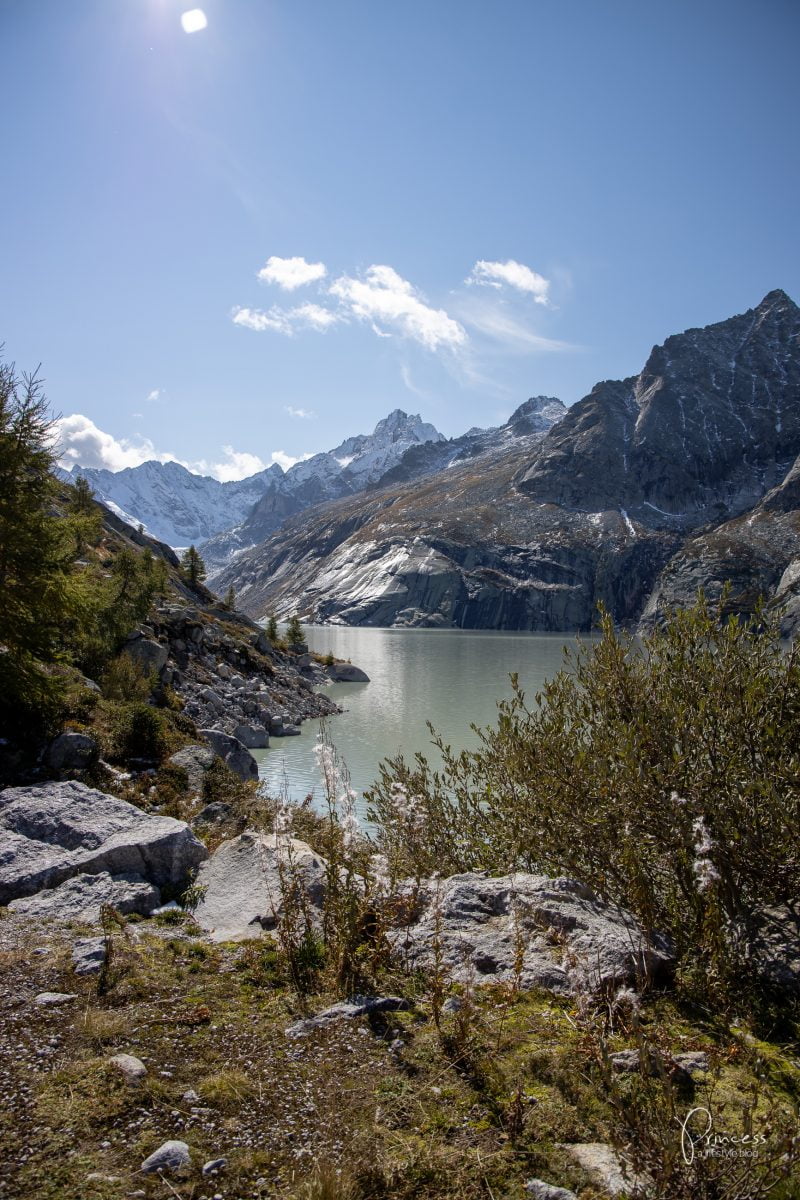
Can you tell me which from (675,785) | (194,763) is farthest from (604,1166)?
(194,763)

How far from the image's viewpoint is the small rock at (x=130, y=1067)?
16.0 feet

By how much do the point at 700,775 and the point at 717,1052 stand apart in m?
3.15

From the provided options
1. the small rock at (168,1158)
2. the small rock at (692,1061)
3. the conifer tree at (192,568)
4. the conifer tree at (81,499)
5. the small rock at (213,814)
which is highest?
the conifer tree at (81,499)

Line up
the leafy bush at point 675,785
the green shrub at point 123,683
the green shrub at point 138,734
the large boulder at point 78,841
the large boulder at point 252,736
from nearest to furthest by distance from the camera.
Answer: the leafy bush at point 675,785, the large boulder at point 78,841, the green shrub at point 138,734, the green shrub at point 123,683, the large boulder at point 252,736

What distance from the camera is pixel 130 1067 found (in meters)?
4.94

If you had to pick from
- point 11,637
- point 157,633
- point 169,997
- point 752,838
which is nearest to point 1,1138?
point 169,997

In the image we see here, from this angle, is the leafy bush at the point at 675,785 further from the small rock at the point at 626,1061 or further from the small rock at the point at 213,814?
the small rock at the point at 213,814

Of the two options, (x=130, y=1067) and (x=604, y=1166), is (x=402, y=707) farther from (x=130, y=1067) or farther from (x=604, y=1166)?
(x=604, y=1166)

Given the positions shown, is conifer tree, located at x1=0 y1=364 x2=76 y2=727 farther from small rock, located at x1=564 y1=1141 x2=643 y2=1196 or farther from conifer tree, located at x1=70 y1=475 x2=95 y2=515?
conifer tree, located at x1=70 y1=475 x2=95 y2=515

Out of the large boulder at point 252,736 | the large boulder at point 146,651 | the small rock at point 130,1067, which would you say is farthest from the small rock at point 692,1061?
the large boulder at point 252,736

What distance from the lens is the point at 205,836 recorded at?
13.7m

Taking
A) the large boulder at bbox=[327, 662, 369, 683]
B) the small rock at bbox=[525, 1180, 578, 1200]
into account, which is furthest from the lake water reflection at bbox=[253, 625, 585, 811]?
the small rock at bbox=[525, 1180, 578, 1200]

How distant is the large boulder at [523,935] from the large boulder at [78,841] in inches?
191

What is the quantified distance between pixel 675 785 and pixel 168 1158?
19.5ft
